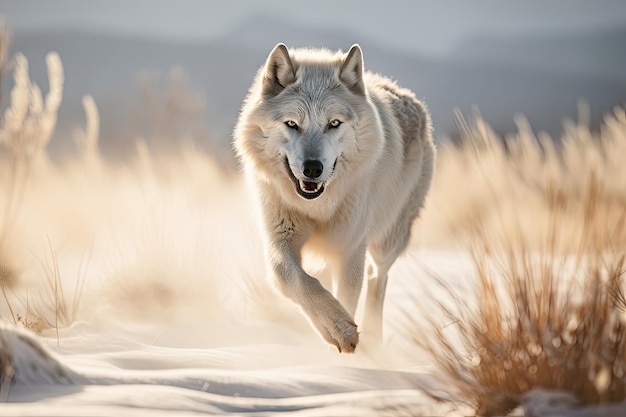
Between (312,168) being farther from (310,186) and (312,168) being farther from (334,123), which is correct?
(334,123)

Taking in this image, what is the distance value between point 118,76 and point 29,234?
2406 inches

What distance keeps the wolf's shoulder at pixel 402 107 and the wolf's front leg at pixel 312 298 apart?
52.9 inches

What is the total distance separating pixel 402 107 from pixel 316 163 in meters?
1.82

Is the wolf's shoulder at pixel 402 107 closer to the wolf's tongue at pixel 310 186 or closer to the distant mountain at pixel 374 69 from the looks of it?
the wolf's tongue at pixel 310 186

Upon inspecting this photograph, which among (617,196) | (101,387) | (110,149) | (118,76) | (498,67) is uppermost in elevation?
(498,67)

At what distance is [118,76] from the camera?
2537 inches

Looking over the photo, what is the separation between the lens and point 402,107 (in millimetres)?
5320

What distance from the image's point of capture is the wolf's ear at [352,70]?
14.0 feet

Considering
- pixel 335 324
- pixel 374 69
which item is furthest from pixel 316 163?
pixel 374 69

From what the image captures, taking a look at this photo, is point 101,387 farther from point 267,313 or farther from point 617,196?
point 617,196

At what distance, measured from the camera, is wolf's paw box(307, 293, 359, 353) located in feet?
10.9

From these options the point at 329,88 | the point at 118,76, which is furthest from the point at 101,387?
the point at 118,76

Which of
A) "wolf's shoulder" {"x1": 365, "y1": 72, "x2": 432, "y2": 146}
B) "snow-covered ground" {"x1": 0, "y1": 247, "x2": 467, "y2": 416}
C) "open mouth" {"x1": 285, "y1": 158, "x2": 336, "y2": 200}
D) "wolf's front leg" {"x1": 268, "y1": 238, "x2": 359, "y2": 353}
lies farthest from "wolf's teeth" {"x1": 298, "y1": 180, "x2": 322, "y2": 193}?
"wolf's shoulder" {"x1": 365, "y1": 72, "x2": 432, "y2": 146}

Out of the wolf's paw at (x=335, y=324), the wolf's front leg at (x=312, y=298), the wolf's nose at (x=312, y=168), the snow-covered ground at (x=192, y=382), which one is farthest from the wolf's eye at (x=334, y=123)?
the snow-covered ground at (x=192, y=382)
